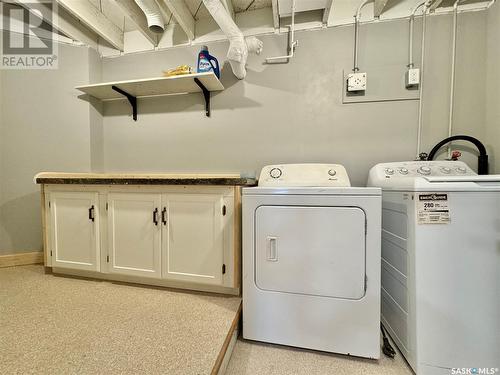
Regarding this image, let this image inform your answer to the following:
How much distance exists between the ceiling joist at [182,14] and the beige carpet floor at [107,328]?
7.55 ft

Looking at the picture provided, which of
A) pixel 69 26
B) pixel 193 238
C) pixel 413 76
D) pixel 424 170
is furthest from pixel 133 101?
pixel 424 170

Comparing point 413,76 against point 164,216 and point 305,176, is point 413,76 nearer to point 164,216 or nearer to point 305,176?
point 305,176

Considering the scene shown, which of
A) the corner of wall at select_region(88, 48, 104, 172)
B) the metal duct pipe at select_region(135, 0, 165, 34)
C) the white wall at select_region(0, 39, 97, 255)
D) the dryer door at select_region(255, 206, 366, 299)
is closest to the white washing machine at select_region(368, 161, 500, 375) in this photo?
the dryer door at select_region(255, 206, 366, 299)

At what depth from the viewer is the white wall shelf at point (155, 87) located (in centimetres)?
181

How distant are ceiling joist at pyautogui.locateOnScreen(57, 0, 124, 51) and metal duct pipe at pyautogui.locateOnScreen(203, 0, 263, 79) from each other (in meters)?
1.20

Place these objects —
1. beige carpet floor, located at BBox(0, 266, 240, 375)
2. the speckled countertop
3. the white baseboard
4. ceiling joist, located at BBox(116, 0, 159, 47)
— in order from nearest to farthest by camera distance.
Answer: beige carpet floor, located at BBox(0, 266, 240, 375) < the speckled countertop < ceiling joist, located at BBox(116, 0, 159, 47) < the white baseboard

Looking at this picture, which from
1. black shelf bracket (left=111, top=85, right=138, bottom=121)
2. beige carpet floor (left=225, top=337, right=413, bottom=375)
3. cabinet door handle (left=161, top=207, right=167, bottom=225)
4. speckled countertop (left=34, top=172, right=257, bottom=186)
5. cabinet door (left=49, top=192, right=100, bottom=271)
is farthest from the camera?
black shelf bracket (left=111, top=85, right=138, bottom=121)

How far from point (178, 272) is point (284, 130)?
1511 mm

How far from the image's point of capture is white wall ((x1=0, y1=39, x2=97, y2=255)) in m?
1.99

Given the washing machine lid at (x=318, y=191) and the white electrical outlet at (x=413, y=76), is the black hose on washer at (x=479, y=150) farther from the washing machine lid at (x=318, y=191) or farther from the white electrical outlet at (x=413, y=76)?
the washing machine lid at (x=318, y=191)

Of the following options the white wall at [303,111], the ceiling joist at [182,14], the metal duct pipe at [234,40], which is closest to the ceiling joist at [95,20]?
the white wall at [303,111]

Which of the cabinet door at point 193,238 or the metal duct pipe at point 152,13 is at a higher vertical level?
the metal duct pipe at point 152,13

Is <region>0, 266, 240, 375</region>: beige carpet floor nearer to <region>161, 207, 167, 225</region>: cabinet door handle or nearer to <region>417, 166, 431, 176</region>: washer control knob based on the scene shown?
<region>161, 207, 167, 225</region>: cabinet door handle

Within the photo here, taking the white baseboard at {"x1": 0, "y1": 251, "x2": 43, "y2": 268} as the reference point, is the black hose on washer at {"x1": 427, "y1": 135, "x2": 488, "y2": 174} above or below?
above
